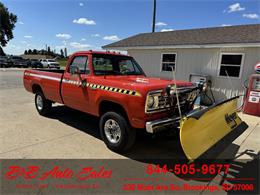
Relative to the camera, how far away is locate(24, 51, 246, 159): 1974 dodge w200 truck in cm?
329

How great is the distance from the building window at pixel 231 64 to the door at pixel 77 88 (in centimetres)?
628

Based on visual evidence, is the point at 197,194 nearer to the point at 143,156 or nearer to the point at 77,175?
the point at 143,156

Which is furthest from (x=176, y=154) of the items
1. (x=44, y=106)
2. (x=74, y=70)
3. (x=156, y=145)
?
(x=44, y=106)

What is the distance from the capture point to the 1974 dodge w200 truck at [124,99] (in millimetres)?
3285

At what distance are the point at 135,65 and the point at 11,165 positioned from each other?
3587 millimetres

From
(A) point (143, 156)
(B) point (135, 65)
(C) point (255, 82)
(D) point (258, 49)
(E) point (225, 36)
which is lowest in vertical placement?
(A) point (143, 156)

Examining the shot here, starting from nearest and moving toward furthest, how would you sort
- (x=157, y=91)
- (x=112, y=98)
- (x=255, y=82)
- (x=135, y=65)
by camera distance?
(x=157, y=91), (x=112, y=98), (x=135, y=65), (x=255, y=82)

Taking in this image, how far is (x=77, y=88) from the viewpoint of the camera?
458cm

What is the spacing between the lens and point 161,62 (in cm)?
1081

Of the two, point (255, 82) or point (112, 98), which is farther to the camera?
point (255, 82)

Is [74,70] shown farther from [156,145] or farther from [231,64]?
[231,64]

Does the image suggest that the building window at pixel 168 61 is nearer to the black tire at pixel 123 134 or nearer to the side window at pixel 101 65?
the side window at pixel 101 65

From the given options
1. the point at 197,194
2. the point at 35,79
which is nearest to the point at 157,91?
the point at 197,194

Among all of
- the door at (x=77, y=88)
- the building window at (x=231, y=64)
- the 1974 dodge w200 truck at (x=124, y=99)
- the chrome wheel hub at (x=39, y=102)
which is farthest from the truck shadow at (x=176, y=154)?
the building window at (x=231, y=64)
